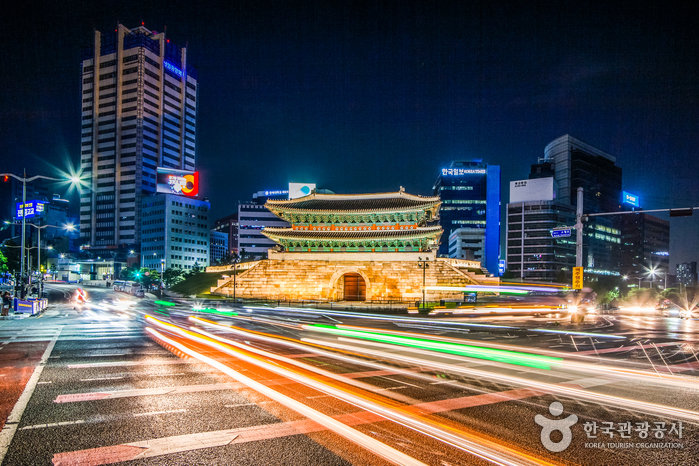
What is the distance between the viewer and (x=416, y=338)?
Result: 17156 millimetres

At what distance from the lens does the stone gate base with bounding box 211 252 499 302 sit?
152 ft

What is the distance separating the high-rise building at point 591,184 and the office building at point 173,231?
390 ft

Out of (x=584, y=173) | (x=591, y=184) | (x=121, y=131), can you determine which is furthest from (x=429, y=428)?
(x=591, y=184)

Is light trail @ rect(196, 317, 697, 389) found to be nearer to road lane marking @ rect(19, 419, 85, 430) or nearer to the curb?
the curb

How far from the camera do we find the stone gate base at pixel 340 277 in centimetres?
4622

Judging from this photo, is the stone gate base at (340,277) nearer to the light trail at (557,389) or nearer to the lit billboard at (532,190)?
the light trail at (557,389)

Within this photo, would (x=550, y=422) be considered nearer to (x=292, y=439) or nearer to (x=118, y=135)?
(x=292, y=439)

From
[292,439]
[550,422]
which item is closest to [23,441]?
[292,439]

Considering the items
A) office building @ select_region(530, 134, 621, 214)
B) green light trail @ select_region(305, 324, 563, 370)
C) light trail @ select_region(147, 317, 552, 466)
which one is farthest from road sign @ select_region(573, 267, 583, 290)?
office building @ select_region(530, 134, 621, 214)

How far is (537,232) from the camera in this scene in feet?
360

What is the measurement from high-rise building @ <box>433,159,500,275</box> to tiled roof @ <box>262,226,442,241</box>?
93405 millimetres

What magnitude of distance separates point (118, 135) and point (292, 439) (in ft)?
447

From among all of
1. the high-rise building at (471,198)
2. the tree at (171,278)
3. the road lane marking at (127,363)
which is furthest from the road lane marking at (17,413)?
the high-rise building at (471,198)

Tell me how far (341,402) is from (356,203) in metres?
45.5
